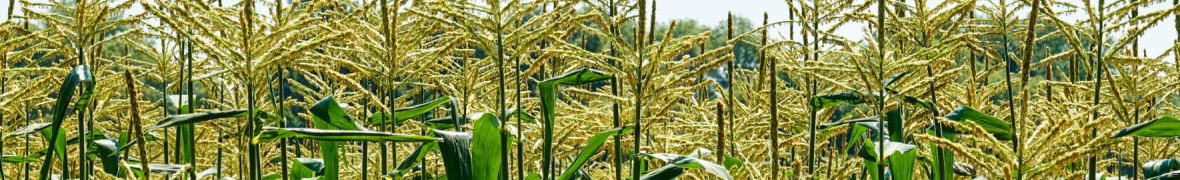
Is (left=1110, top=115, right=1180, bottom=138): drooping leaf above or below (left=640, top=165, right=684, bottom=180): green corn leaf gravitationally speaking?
above

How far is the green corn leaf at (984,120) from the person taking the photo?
394 cm

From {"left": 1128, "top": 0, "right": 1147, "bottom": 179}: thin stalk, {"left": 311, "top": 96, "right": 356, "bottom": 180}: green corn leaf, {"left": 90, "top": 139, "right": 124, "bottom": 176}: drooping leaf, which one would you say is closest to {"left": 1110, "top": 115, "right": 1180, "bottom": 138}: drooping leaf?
{"left": 1128, "top": 0, "right": 1147, "bottom": 179}: thin stalk

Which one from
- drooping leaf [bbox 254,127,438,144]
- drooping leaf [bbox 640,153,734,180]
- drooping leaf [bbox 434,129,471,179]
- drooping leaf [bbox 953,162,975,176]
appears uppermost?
drooping leaf [bbox 254,127,438,144]

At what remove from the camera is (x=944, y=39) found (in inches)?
161

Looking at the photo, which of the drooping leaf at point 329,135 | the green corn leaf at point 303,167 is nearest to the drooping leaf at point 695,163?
the drooping leaf at point 329,135

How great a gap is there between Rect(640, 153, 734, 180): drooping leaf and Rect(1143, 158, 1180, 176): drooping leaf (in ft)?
5.57

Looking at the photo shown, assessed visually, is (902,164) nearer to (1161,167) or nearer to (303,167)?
(1161,167)

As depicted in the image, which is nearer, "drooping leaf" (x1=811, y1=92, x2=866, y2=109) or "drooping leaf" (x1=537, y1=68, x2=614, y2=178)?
"drooping leaf" (x1=537, y1=68, x2=614, y2=178)

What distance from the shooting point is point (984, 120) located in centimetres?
407

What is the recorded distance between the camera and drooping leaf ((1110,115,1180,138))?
3.38 meters

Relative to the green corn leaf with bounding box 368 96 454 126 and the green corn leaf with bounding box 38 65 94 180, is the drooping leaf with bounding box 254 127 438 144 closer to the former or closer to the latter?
the green corn leaf with bounding box 38 65 94 180

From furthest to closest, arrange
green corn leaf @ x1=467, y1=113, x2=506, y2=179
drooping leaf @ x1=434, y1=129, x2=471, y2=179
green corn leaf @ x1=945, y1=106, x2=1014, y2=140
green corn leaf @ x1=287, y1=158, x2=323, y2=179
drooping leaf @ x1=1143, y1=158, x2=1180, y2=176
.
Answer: green corn leaf @ x1=287, y1=158, x2=323, y2=179, drooping leaf @ x1=1143, y1=158, x2=1180, y2=176, green corn leaf @ x1=945, y1=106, x2=1014, y2=140, green corn leaf @ x1=467, y1=113, x2=506, y2=179, drooping leaf @ x1=434, y1=129, x2=471, y2=179

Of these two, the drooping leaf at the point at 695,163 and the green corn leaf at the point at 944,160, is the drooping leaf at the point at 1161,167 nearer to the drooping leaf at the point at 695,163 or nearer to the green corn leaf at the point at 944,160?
the green corn leaf at the point at 944,160

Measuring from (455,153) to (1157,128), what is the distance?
207cm
